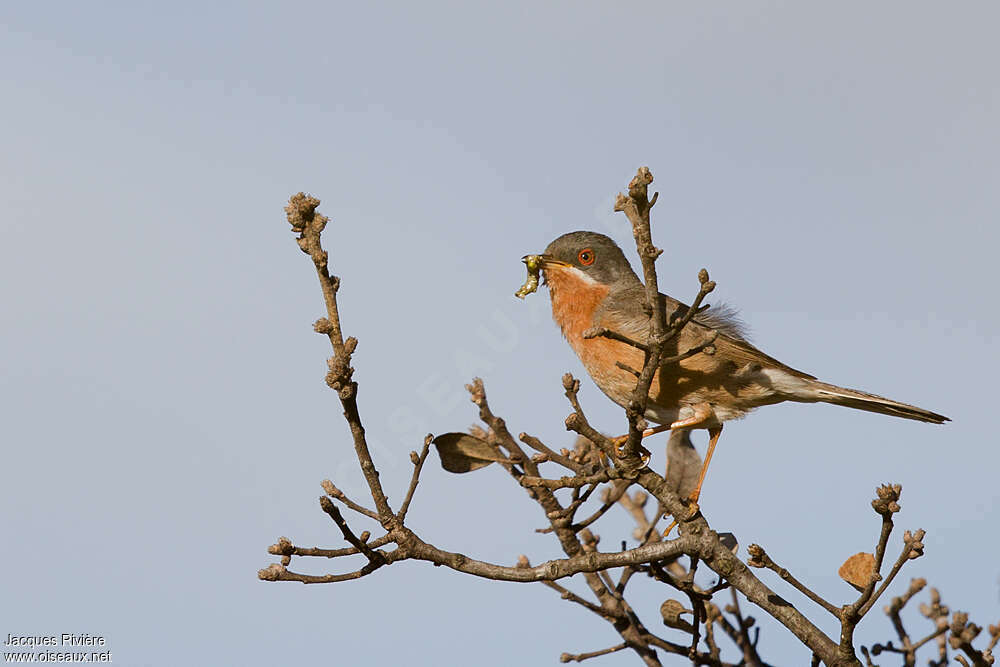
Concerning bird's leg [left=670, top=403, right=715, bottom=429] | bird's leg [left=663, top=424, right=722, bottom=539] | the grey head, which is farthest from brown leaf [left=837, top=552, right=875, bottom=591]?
the grey head

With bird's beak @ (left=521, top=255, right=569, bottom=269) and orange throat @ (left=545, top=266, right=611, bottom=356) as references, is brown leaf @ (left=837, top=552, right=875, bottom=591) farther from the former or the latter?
bird's beak @ (left=521, top=255, right=569, bottom=269)

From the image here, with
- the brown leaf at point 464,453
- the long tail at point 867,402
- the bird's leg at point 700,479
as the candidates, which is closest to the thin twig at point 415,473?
the brown leaf at point 464,453

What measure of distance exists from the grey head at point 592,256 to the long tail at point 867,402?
1.73 m

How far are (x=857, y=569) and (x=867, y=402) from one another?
254 cm

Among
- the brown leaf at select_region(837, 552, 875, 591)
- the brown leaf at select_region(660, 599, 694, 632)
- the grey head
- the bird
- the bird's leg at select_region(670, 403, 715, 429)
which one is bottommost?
the brown leaf at select_region(837, 552, 875, 591)

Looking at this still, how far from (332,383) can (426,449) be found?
835 millimetres

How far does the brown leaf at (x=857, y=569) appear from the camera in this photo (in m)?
4.86

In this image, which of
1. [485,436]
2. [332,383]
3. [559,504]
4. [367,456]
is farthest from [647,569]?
[332,383]

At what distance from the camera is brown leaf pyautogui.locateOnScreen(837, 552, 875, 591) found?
4855 millimetres

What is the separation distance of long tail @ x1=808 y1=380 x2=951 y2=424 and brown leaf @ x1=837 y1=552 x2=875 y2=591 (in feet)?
7.83

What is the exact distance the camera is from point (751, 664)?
19.5ft

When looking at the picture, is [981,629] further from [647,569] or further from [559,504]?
[559,504]

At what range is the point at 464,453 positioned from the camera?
207 inches

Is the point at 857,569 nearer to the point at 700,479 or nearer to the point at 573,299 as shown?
the point at 700,479
